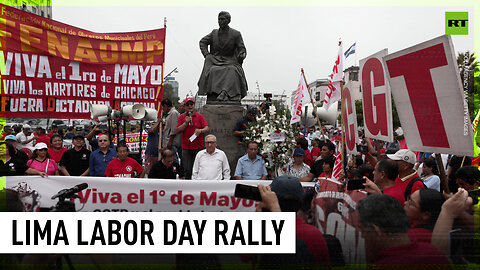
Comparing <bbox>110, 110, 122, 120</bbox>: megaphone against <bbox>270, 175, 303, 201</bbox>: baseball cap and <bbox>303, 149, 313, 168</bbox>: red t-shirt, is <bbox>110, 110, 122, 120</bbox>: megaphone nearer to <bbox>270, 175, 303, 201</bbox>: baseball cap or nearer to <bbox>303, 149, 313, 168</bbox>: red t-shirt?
<bbox>303, 149, 313, 168</bbox>: red t-shirt

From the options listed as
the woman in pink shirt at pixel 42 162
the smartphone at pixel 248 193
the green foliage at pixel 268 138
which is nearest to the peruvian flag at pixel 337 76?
the green foliage at pixel 268 138

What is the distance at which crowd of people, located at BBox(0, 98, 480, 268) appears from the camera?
216 cm

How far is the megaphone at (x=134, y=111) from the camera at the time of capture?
888cm

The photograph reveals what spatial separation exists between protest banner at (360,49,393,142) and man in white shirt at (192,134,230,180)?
8.99 ft

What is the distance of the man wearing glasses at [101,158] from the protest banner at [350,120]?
3.84m

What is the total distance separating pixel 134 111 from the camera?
353 inches

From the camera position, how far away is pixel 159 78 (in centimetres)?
1073

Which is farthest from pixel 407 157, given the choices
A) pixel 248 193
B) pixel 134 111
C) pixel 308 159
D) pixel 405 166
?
pixel 134 111

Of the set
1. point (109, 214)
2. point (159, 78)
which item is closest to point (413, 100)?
point (109, 214)

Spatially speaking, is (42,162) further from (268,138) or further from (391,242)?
(391,242)

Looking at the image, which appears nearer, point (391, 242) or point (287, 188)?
point (391, 242)

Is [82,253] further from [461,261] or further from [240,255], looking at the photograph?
[461,261]

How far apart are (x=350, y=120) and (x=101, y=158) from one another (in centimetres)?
406

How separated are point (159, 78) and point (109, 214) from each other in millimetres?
8726
